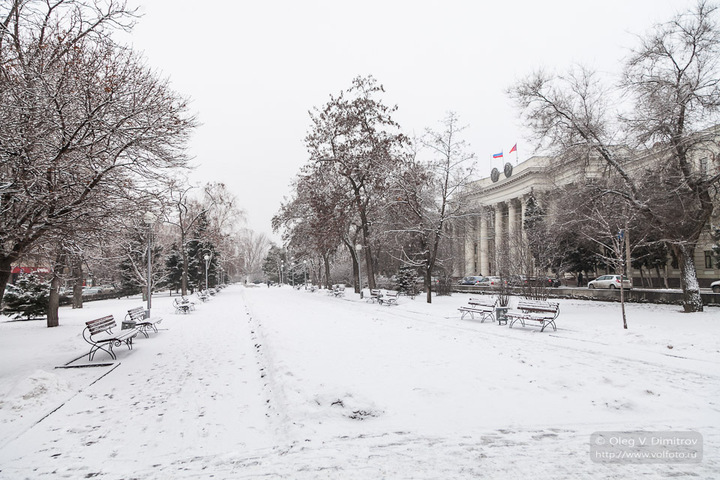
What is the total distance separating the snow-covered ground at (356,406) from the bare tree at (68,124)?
2768 millimetres

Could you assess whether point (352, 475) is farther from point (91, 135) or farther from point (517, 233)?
point (517, 233)

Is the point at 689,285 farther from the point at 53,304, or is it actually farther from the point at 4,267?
the point at 53,304

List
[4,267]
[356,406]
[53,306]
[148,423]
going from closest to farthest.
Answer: [148,423]
[356,406]
[4,267]
[53,306]

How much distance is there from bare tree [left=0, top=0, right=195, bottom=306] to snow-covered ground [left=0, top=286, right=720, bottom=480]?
9.08 ft

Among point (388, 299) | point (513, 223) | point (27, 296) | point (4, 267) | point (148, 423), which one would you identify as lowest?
point (148, 423)

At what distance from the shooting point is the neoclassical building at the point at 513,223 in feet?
68.4

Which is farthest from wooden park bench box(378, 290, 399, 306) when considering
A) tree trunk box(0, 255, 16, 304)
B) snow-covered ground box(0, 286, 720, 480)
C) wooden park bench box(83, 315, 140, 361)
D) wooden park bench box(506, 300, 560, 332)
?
tree trunk box(0, 255, 16, 304)

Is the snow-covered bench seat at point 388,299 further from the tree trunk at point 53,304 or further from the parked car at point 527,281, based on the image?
the tree trunk at point 53,304

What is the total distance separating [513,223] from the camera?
4562 cm

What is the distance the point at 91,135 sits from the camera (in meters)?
7.22

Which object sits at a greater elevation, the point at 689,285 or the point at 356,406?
the point at 689,285

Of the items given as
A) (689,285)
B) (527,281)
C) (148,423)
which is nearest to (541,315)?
(689,285)

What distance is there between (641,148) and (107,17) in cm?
1793

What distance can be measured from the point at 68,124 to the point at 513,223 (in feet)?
146
